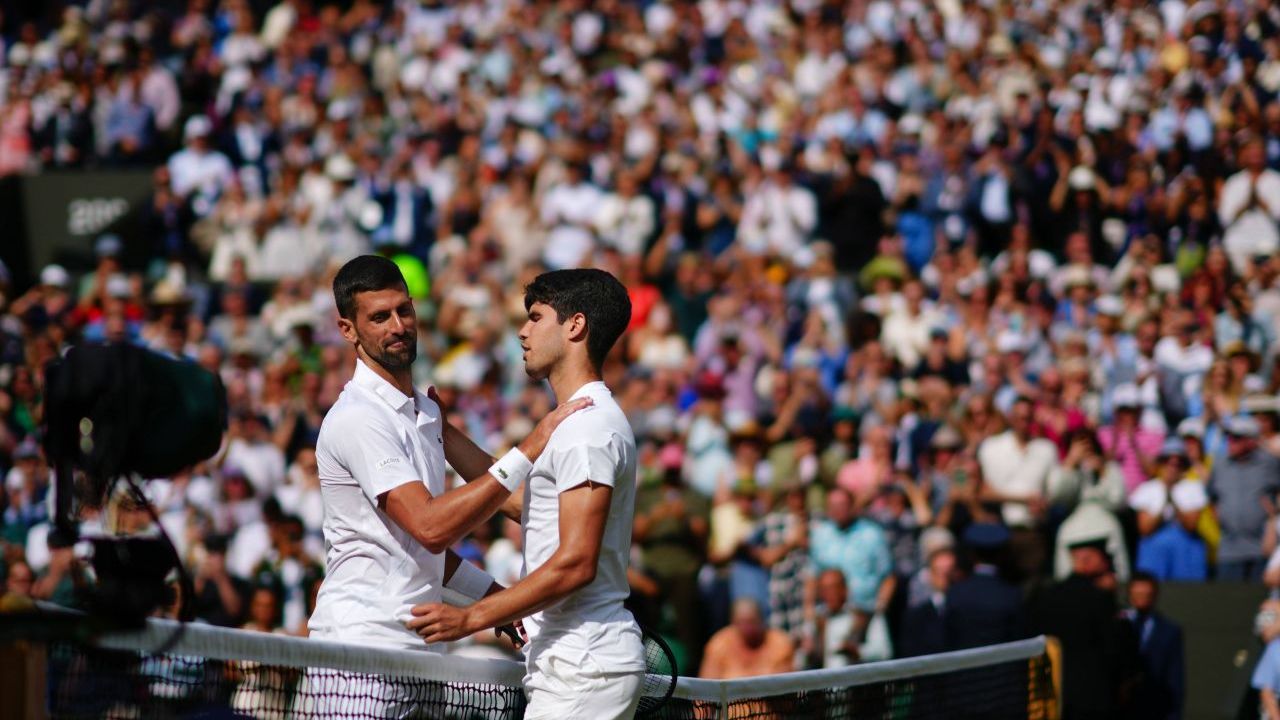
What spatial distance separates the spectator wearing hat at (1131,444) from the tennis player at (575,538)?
8.77m

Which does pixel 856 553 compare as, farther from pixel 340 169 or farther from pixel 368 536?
pixel 340 169

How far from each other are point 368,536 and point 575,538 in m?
0.88

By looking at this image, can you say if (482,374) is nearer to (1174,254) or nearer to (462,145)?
(462,145)

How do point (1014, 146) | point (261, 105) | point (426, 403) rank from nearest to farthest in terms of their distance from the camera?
1. point (426, 403)
2. point (1014, 146)
3. point (261, 105)

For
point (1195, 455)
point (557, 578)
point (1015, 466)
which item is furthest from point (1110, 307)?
point (557, 578)

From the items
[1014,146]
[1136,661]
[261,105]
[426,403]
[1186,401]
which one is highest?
[261,105]

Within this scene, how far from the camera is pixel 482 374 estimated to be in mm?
16016

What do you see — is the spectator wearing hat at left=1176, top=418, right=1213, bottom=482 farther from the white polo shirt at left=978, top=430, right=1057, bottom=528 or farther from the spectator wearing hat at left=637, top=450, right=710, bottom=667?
the spectator wearing hat at left=637, top=450, right=710, bottom=667

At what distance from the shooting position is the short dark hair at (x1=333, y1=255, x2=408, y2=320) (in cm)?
570

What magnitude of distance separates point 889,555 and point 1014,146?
5917 millimetres

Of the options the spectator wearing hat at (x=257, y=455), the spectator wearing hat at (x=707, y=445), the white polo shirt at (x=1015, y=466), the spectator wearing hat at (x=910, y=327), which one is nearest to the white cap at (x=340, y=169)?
the spectator wearing hat at (x=257, y=455)

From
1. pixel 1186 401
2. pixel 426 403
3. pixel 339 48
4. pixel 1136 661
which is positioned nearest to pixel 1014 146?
pixel 1186 401

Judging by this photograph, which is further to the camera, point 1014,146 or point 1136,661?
point 1014,146

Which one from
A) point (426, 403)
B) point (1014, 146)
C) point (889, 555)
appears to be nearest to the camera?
point (426, 403)
